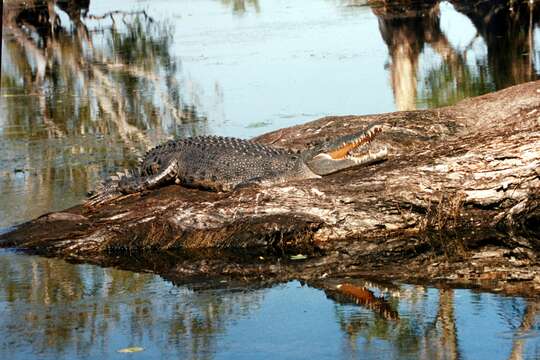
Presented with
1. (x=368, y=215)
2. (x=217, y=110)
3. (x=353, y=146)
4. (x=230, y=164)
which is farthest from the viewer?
(x=217, y=110)

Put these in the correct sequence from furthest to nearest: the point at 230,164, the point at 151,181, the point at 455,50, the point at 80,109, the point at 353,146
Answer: the point at 455,50 → the point at 80,109 → the point at 151,181 → the point at 230,164 → the point at 353,146

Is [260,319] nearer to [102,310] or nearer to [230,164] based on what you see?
[102,310]

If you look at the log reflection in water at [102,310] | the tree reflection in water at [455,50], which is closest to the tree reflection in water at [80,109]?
the log reflection in water at [102,310]

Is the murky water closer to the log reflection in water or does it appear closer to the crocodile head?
the log reflection in water

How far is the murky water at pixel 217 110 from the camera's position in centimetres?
671

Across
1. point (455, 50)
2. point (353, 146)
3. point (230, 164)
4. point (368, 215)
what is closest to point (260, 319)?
point (368, 215)

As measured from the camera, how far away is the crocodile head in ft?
32.0

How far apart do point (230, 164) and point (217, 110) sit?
268 inches

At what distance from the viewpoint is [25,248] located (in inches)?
375

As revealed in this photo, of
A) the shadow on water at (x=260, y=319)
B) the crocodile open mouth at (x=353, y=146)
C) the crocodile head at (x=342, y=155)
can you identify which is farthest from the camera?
the crocodile head at (x=342, y=155)

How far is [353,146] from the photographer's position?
9.85m

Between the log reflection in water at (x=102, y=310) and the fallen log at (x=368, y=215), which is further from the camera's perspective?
the fallen log at (x=368, y=215)

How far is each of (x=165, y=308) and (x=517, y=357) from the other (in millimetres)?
2643

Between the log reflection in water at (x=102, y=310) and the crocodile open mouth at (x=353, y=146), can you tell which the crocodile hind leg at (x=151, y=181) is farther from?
the log reflection in water at (x=102, y=310)
